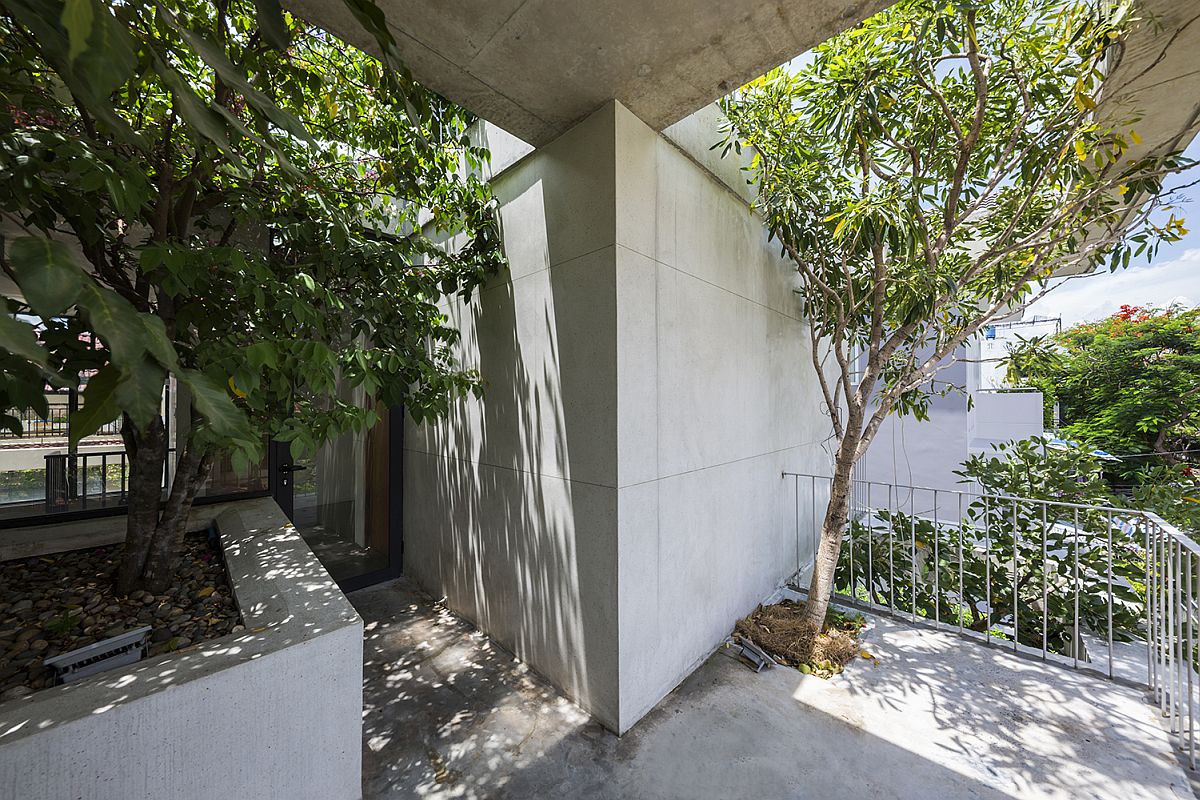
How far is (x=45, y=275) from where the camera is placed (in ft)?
1.84

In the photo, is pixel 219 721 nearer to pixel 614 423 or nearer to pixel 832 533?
pixel 614 423

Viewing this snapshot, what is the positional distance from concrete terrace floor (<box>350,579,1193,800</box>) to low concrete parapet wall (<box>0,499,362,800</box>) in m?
0.51

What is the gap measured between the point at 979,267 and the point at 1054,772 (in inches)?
Result: 106

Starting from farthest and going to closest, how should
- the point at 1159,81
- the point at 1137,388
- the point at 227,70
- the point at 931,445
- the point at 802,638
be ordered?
1. the point at 1137,388
2. the point at 931,445
3. the point at 802,638
4. the point at 1159,81
5. the point at 227,70

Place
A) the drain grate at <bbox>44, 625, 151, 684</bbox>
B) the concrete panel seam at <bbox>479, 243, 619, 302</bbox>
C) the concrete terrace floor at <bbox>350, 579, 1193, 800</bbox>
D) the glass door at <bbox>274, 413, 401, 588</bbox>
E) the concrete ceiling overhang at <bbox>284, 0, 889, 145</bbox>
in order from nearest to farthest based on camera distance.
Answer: the drain grate at <bbox>44, 625, 151, 684</bbox> → the concrete ceiling overhang at <bbox>284, 0, 889, 145</bbox> → the concrete terrace floor at <bbox>350, 579, 1193, 800</bbox> → the concrete panel seam at <bbox>479, 243, 619, 302</bbox> → the glass door at <bbox>274, 413, 401, 588</bbox>

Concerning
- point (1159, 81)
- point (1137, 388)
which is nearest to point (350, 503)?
point (1159, 81)

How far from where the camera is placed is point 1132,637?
3.20m

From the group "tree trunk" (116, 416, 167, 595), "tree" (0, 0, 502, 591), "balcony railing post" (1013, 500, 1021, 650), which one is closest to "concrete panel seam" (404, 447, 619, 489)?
"tree" (0, 0, 502, 591)

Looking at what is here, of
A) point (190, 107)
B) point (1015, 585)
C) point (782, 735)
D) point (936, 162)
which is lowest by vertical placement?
point (782, 735)

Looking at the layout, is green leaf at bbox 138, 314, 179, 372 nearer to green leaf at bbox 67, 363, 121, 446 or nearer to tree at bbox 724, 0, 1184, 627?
green leaf at bbox 67, 363, 121, 446

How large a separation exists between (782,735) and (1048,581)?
2.67 m

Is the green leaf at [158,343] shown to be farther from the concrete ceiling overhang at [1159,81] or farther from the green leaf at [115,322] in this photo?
the concrete ceiling overhang at [1159,81]

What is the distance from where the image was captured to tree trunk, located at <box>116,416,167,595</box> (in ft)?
7.41

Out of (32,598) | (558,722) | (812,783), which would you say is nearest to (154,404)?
(558,722)
